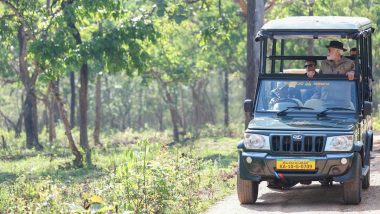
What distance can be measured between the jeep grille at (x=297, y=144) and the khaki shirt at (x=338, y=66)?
199cm

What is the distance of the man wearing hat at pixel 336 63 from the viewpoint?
13.7 meters

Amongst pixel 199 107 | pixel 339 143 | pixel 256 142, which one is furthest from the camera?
pixel 199 107

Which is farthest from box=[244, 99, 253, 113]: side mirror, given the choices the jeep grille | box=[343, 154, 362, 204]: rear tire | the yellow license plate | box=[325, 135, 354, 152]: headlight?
box=[343, 154, 362, 204]: rear tire

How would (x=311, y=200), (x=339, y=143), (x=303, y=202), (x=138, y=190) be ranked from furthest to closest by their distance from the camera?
(x=311, y=200) < (x=303, y=202) < (x=339, y=143) < (x=138, y=190)

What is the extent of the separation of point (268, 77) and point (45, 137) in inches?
1304

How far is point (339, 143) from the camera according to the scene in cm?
1201

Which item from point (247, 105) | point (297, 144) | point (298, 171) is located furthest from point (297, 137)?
point (247, 105)

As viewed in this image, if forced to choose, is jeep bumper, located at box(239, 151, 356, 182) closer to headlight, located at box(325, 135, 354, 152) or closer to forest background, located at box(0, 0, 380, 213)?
headlight, located at box(325, 135, 354, 152)

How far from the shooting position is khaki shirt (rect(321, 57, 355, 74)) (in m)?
13.7

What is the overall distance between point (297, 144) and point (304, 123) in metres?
0.49

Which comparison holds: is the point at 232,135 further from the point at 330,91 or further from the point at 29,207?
the point at 29,207

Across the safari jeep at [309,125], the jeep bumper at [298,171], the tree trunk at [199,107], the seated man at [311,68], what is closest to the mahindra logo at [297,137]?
the safari jeep at [309,125]

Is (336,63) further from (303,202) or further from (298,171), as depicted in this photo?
(298,171)

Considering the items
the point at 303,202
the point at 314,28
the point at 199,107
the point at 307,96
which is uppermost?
the point at 314,28
